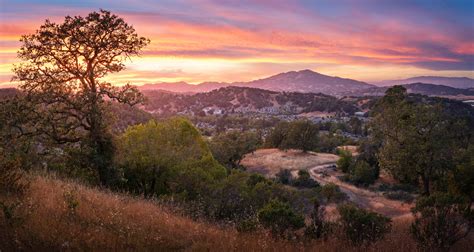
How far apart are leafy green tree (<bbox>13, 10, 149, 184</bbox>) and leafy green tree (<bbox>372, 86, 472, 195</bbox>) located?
74.0 feet

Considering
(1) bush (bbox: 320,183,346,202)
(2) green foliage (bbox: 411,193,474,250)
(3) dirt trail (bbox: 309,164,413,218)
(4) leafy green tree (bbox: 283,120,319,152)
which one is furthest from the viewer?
(4) leafy green tree (bbox: 283,120,319,152)

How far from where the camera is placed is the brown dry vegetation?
6.47m

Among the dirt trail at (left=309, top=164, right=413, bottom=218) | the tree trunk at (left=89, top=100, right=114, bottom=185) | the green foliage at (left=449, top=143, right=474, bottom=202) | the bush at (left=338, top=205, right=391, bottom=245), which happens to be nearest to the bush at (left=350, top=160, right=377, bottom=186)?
the dirt trail at (left=309, top=164, right=413, bottom=218)

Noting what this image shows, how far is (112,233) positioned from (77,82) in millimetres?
12867

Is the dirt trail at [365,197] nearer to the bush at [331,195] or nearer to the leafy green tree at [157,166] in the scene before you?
the bush at [331,195]

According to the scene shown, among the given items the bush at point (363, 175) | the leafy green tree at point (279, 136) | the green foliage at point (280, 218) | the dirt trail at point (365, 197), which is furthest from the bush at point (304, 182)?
the green foliage at point (280, 218)

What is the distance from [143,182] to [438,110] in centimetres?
2474

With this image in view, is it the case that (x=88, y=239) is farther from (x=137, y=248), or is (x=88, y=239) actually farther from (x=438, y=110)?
(x=438, y=110)

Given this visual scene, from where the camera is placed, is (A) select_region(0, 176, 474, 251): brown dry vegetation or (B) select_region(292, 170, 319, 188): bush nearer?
(A) select_region(0, 176, 474, 251): brown dry vegetation

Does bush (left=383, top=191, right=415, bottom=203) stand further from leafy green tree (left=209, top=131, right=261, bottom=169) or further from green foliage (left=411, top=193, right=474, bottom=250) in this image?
green foliage (left=411, top=193, right=474, bottom=250)

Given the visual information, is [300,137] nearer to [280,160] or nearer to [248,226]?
[280,160]

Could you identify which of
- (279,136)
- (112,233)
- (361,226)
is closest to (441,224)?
(361,226)

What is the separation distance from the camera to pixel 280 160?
63531 millimetres

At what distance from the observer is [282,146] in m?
71.0
